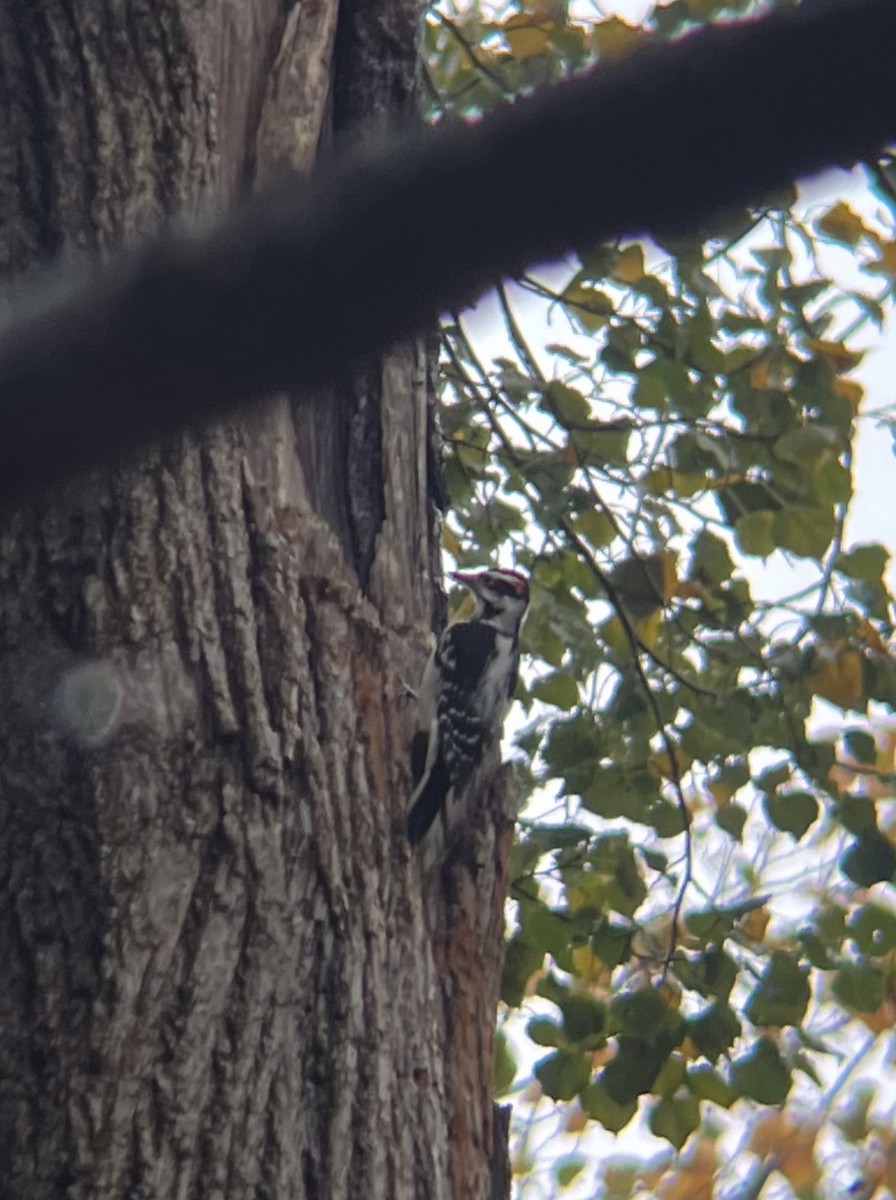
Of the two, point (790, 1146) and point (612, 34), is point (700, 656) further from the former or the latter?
point (790, 1146)

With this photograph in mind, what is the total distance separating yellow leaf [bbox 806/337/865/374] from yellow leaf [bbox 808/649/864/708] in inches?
24.9

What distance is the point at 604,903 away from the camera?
351cm

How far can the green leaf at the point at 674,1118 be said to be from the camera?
10.6 ft

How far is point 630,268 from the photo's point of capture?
3479mm

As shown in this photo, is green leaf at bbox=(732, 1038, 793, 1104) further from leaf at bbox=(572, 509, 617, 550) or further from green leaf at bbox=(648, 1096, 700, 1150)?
leaf at bbox=(572, 509, 617, 550)

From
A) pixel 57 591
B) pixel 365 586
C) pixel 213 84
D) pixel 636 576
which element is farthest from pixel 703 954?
pixel 213 84

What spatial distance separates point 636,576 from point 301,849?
159cm

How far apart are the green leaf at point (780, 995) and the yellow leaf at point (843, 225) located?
1606 mm

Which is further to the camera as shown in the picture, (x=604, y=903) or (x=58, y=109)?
(x=604, y=903)

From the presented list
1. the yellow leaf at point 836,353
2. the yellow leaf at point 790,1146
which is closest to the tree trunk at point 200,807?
the yellow leaf at point 836,353

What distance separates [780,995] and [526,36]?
7.20ft

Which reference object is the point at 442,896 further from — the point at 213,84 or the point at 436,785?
the point at 213,84

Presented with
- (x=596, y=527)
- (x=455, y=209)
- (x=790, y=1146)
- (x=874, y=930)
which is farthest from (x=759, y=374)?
(x=790, y=1146)

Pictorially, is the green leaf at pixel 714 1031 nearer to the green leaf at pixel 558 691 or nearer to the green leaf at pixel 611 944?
the green leaf at pixel 611 944
